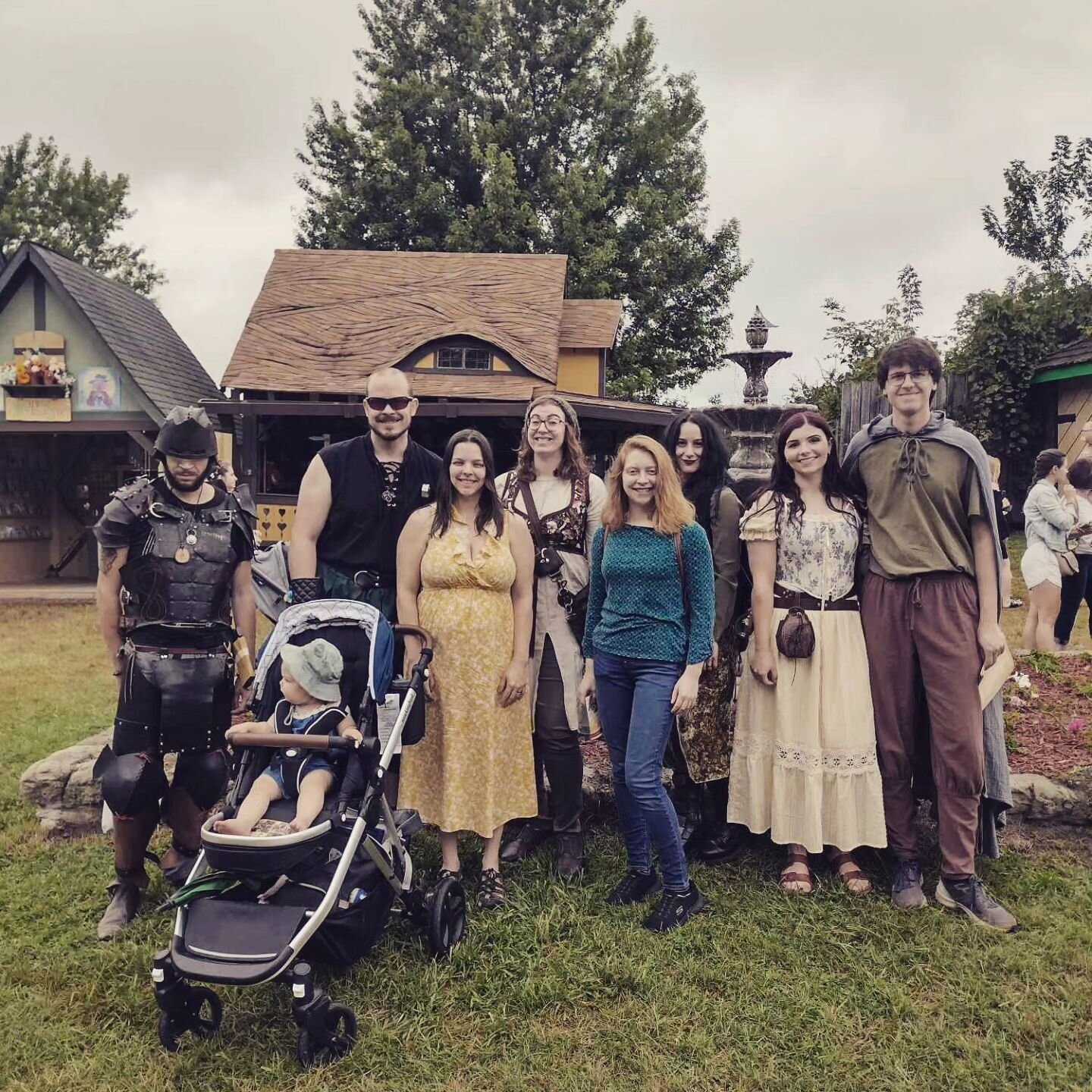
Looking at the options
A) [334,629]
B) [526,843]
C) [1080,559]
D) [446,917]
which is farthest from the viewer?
[1080,559]

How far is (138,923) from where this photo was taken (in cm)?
353

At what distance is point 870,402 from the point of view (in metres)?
12.7

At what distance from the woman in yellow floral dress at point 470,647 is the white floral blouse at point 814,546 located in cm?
100

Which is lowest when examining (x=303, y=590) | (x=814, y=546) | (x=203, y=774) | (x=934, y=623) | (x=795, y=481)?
(x=203, y=774)

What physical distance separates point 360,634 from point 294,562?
52 centimetres

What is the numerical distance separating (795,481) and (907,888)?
173 centimetres

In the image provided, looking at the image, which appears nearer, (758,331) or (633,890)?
(633,890)

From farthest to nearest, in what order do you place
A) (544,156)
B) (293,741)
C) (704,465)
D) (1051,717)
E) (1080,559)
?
(544,156)
(1080,559)
(1051,717)
(704,465)
(293,741)

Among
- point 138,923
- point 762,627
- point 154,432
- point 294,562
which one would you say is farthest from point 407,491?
point 154,432

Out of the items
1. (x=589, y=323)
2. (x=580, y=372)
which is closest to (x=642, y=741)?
(x=580, y=372)

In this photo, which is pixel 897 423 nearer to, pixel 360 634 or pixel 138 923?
pixel 360 634

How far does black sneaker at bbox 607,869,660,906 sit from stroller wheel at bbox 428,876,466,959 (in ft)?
2.17

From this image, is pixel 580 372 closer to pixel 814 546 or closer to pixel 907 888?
pixel 814 546

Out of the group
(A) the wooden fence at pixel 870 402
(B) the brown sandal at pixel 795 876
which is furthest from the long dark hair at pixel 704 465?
(A) the wooden fence at pixel 870 402
